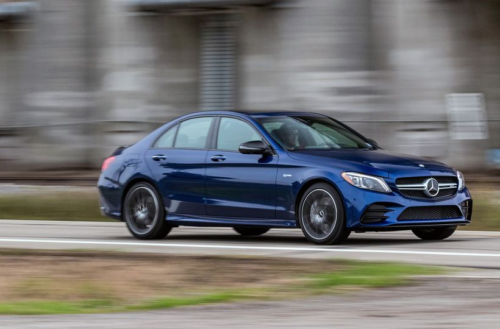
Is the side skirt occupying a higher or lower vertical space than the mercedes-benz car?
lower

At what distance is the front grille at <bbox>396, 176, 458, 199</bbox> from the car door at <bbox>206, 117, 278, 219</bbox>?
4.17 ft

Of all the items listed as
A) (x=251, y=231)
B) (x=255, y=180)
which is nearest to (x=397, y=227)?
(x=255, y=180)

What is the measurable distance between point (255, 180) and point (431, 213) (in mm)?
1744

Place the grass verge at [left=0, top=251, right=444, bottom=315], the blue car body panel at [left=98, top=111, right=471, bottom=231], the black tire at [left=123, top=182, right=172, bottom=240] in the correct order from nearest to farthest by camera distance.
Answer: the grass verge at [left=0, top=251, right=444, bottom=315], the blue car body panel at [left=98, top=111, right=471, bottom=231], the black tire at [left=123, top=182, right=172, bottom=240]

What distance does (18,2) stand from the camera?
880 inches

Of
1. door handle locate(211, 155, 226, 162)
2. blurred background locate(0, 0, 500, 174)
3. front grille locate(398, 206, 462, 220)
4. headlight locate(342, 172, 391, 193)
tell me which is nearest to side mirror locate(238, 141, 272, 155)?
door handle locate(211, 155, 226, 162)

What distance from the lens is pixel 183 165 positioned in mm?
12297

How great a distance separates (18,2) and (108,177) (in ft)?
33.6

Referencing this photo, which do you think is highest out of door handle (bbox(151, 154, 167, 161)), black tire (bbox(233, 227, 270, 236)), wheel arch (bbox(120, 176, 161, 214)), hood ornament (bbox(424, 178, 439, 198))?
door handle (bbox(151, 154, 167, 161))

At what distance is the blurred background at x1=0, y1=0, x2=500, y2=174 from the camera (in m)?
18.2

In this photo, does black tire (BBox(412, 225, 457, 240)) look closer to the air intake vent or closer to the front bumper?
the front bumper

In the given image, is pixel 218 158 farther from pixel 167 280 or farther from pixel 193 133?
pixel 167 280

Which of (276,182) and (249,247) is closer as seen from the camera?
(249,247)

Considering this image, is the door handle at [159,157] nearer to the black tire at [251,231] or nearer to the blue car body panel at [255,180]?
the blue car body panel at [255,180]
